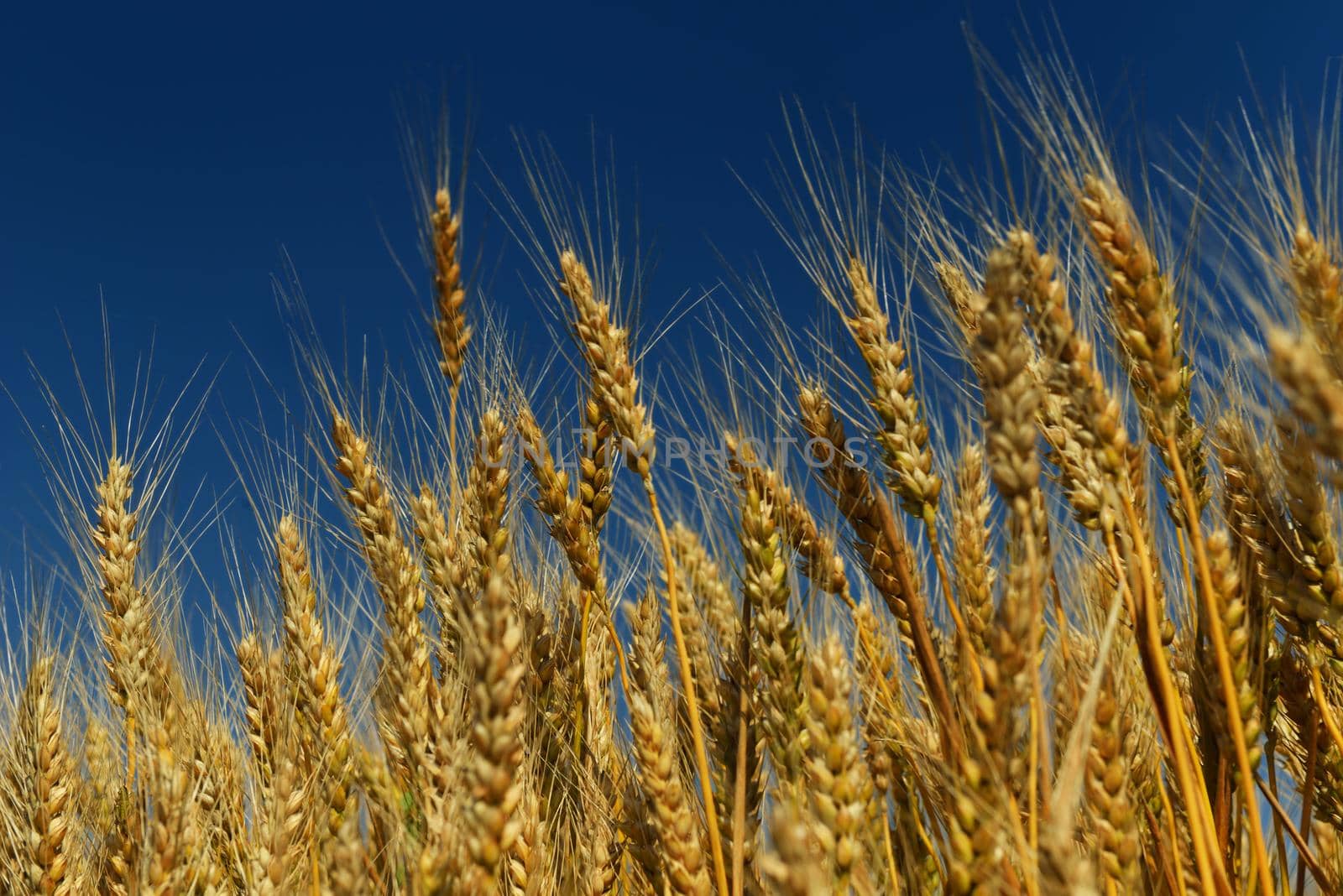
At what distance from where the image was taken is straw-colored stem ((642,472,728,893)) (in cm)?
177

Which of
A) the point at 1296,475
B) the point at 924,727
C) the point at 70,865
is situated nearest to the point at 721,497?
the point at 924,727

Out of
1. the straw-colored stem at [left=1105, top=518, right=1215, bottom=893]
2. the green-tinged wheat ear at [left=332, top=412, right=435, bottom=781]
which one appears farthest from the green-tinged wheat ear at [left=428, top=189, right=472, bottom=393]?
the straw-colored stem at [left=1105, top=518, right=1215, bottom=893]

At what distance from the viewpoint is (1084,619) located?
2.44m

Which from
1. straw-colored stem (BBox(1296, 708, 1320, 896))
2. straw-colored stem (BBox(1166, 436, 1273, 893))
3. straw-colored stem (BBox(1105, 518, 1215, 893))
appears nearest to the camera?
straw-colored stem (BBox(1105, 518, 1215, 893))

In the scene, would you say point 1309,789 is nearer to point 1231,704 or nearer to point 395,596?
point 1231,704

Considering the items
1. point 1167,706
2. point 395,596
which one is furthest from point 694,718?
point 395,596

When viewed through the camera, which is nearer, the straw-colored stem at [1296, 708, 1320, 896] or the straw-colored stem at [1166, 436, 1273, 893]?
the straw-colored stem at [1166, 436, 1273, 893]

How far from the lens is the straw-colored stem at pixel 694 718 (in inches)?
69.9

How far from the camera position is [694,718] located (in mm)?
1929

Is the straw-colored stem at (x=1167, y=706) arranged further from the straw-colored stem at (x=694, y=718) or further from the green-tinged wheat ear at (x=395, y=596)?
the green-tinged wheat ear at (x=395, y=596)

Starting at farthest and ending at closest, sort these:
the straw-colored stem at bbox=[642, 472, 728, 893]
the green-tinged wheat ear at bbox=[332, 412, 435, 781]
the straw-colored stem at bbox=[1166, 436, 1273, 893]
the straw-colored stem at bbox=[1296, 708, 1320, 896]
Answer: the green-tinged wheat ear at bbox=[332, 412, 435, 781] < the straw-colored stem at bbox=[1296, 708, 1320, 896] < the straw-colored stem at bbox=[642, 472, 728, 893] < the straw-colored stem at bbox=[1166, 436, 1273, 893]

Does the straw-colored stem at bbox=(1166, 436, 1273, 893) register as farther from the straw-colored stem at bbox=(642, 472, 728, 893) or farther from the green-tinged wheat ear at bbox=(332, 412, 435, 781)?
the green-tinged wheat ear at bbox=(332, 412, 435, 781)

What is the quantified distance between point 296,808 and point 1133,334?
6.90 feet

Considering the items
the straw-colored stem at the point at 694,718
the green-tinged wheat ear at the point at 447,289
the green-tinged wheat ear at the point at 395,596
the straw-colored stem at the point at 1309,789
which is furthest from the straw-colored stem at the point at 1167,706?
the green-tinged wheat ear at the point at 447,289
